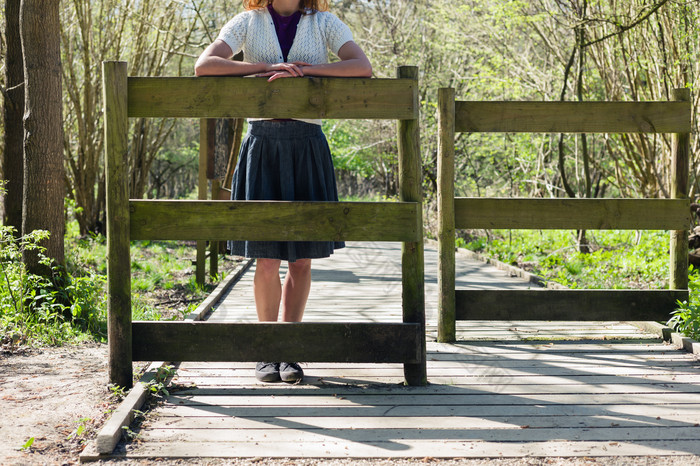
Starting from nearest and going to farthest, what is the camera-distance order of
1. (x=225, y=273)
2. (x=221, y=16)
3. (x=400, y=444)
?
(x=400, y=444), (x=225, y=273), (x=221, y=16)

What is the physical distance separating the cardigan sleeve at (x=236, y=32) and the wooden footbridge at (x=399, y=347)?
1.05 ft

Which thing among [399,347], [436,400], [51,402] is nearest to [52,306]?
[51,402]

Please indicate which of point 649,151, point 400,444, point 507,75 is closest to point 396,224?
point 400,444

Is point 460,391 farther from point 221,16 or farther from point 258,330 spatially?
point 221,16

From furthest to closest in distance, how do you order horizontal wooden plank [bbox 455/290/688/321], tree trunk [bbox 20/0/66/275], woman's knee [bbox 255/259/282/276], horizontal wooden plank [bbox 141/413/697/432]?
tree trunk [bbox 20/0/66/275]
horizontal wooden plank [bbox 455/290/688/321]
woman's knee [bbox 255/259/282/276]
horizontal wooden plank [bbox 141/413/697/432]

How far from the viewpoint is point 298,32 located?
3.50 m

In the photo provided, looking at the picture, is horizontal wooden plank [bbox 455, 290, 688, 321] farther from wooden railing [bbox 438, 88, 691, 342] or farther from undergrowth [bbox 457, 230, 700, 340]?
undergrowth [bbox 457, 230, 700, 340]

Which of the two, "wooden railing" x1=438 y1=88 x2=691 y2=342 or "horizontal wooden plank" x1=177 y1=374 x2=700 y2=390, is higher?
"wooden railing" x1=438 y1=88 x2=691 y2=342

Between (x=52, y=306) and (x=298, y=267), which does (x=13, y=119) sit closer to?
(x=52, y=306)

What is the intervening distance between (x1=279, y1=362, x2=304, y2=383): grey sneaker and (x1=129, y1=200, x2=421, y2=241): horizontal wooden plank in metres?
0.73

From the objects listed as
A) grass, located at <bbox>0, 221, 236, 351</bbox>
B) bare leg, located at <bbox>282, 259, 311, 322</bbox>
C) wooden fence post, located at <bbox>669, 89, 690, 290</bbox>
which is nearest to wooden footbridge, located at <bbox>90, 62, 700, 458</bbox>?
wooden fence post, located at <bbox>669, 89, 690, 290</bbox>

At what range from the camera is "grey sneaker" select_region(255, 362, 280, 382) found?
356cm

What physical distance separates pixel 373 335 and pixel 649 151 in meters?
6.25

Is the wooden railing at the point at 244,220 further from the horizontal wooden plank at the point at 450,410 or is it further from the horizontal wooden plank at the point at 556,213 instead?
the horizontal wooden plank at the point at 556,213
